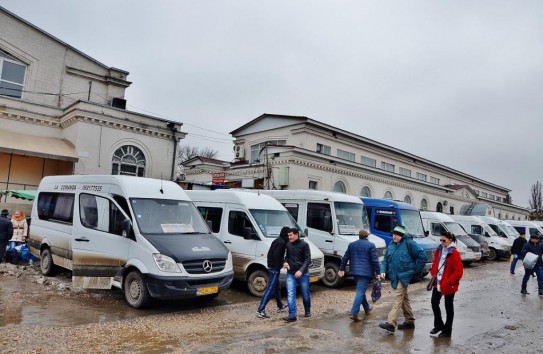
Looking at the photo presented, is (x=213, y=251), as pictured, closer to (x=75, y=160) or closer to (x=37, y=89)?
(x=75, y=160)

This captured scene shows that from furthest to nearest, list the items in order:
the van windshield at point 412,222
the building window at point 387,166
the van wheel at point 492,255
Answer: the building window at point 387,166, the van wheel at point 492,255, the van windshield at point 412,222

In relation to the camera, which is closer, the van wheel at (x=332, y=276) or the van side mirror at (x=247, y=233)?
the van side mirror at (x=247, y=233)

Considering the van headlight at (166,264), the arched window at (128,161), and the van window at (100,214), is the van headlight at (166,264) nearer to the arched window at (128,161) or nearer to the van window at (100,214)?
the van window at (100,214)

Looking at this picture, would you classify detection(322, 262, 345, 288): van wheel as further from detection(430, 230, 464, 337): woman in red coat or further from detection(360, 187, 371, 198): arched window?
detection(360, 187, 371, 198): arched window

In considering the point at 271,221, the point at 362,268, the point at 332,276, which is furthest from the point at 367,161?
the point at 362,268

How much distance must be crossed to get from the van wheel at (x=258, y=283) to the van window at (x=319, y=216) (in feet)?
10.3

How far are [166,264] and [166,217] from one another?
4.98 ft

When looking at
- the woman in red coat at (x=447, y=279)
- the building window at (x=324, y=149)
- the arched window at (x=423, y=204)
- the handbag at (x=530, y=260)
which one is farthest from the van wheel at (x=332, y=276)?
the arched window at (x=423, y=204)

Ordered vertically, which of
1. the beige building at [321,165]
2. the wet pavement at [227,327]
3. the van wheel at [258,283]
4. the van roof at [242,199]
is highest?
the beige building at [321,165]

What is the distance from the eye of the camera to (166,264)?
310 inches

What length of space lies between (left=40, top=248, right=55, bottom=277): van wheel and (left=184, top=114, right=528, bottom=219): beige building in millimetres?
15775

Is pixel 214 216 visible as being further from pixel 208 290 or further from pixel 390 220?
pixel 390 220

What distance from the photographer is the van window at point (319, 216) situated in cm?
1259

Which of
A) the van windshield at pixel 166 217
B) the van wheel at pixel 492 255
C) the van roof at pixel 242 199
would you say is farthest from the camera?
the van wheel at pixel 492 255
